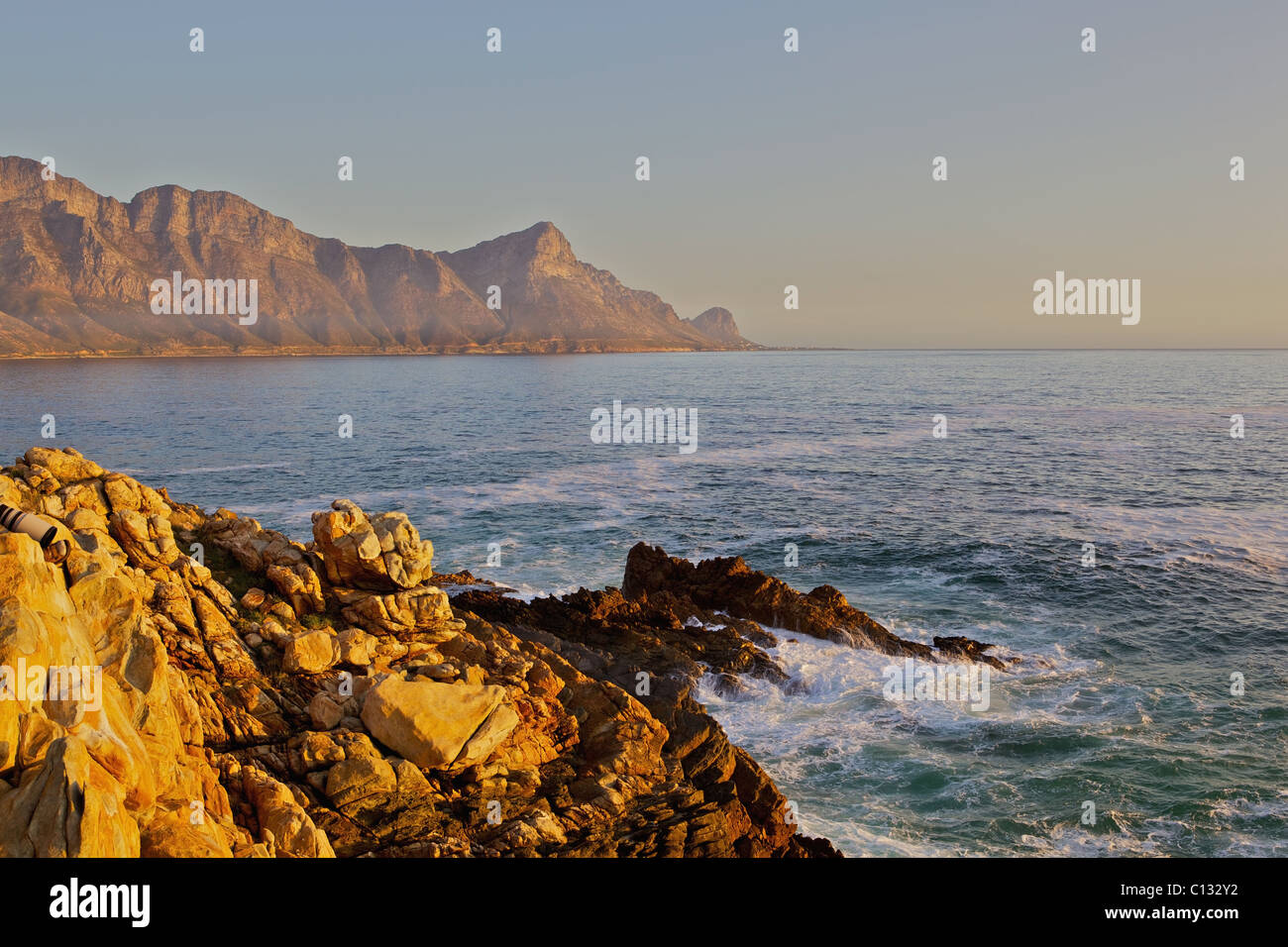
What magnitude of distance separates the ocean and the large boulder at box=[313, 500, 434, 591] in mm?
11026

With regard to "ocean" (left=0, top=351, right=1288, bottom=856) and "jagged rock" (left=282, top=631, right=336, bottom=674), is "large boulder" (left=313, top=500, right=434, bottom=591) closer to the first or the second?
"jagged rock" (left=282, top=631, right=336, bottom=674)

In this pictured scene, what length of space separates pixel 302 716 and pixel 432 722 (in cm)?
274

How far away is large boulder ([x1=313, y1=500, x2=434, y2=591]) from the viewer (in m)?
20.7

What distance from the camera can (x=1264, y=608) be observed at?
34094 millimetres

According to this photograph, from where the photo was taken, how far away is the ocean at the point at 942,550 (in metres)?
21.5

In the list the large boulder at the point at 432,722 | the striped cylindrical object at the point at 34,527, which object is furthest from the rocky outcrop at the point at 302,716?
the striped cylindrical object at the point at 34,527

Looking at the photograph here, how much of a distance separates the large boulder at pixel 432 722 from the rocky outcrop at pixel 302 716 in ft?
0.13

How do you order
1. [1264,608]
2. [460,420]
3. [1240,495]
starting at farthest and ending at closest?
[460,420]
[1240,495]
[1264,608]

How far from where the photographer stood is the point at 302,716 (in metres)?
16.5

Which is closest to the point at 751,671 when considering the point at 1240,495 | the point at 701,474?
the point at 701,474

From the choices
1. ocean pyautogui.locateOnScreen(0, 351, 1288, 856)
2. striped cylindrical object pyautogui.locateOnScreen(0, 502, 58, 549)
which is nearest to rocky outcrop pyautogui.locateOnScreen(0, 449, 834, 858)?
striped cylindrical object pyautogui.locateOnScreen(0, 502, 58, 549)
